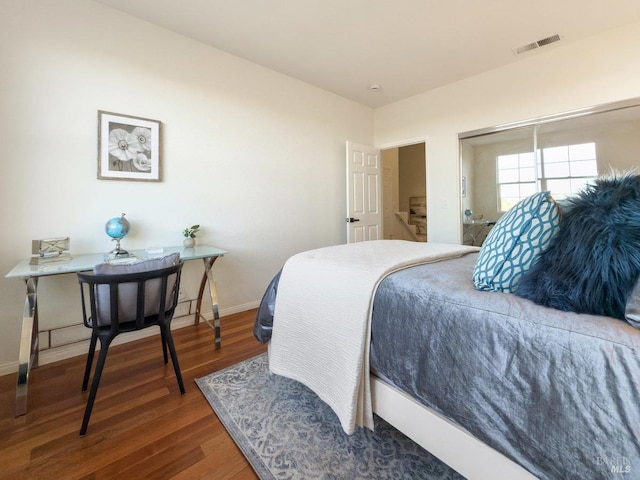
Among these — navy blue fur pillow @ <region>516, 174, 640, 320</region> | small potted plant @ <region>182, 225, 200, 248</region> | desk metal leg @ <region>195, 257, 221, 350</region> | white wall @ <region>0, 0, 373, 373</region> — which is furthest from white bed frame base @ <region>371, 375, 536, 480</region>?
white wall @ <region>0, 0, 373, 373</region>

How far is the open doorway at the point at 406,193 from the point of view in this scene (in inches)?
250

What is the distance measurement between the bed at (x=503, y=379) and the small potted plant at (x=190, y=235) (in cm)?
196

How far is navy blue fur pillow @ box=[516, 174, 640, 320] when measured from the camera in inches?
28.8

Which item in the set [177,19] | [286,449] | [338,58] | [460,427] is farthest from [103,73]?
[460,427]

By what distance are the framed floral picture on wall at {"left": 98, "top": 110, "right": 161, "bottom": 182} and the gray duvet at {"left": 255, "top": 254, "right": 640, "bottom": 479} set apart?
2376 millimetres

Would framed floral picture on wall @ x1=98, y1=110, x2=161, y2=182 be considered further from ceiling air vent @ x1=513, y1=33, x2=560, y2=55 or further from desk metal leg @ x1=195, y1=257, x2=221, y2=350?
ceiling air vent @ x1=513, y1=33, x2=560, y2=55

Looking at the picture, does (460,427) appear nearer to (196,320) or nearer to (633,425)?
(633,425)

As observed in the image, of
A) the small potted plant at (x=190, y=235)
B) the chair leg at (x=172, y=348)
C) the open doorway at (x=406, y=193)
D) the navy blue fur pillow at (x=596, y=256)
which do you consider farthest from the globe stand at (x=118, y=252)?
the open doorway at (x=406, y=193)

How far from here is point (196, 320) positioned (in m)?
2.73

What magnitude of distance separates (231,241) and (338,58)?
7.63ft

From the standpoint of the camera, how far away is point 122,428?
1.38 metres

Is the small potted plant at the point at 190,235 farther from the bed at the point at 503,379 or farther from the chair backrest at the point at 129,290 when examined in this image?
the bed at the point at 503,379
